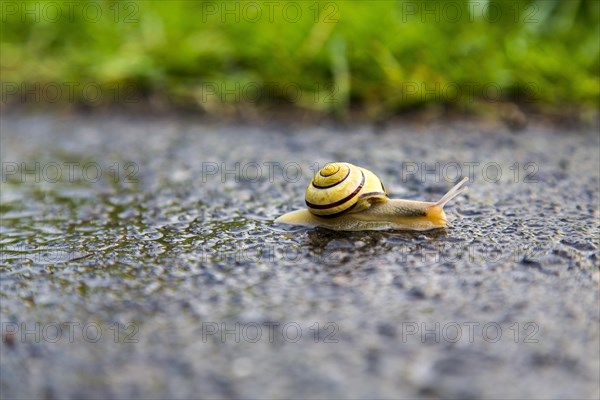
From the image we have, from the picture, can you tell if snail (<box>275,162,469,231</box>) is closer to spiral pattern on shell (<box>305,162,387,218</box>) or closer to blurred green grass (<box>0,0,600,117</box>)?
spiral pattern on shell (<box>305,162,387,218</box>)

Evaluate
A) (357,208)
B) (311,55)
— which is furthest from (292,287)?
(311,55)

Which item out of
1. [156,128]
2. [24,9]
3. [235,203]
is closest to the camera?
[235,203]

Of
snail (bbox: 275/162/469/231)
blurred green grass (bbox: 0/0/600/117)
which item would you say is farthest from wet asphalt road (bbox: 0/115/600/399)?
blurred green grass (bbox: 0/0/600/117)

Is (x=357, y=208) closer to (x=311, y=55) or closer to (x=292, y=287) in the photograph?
(x=292, y=287)

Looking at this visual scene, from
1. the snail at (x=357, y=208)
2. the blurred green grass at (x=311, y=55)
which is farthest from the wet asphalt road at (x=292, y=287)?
the blurred green grass at (x=311, y=55)

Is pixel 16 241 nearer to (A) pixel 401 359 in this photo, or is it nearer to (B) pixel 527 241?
(A) pixel 401 359

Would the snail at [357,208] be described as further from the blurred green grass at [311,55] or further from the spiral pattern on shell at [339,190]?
the blurred green grass at [311,55]

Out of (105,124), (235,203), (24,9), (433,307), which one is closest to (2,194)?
(235,203)
